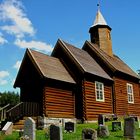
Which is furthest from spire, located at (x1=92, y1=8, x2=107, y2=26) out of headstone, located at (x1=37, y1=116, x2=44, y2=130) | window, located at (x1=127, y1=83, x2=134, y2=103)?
headstone, located at (x1=37, y1=116, x2=44, y2=130)

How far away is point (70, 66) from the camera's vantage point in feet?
95.1

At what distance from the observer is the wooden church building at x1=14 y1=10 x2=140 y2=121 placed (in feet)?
83.2

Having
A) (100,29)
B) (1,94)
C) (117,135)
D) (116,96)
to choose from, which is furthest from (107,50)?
(1,94)

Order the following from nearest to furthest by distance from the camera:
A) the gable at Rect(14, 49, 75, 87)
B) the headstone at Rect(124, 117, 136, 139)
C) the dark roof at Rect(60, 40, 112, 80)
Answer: the headstone at Rect(124, 117, 136, 139) → the gable at Rect(14, 49, 75, 87) → the dark roof at Rect(60, 40, 112, 80)

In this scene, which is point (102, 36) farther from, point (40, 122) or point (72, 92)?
point (40, 122)

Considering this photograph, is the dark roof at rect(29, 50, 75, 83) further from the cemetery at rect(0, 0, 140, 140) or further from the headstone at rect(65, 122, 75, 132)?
the headstone at rect(65, 122, 75, 132)

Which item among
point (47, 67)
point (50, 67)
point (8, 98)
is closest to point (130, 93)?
point (50, 67)

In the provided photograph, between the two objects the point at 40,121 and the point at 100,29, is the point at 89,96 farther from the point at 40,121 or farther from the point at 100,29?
the point at 100,29

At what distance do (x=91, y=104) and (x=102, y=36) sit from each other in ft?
36.2

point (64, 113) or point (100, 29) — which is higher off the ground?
point (100, 29)

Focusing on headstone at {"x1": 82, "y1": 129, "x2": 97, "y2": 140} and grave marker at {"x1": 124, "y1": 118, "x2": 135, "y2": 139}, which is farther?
grave marker at {"x1": 124, "y1": 118, "x2": 135, "y2": 139}

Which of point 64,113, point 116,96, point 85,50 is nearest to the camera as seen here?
point 64,113

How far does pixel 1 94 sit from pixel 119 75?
51.3 metres

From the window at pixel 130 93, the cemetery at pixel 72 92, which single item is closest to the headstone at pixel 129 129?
the cemetery at pixel 72 92
